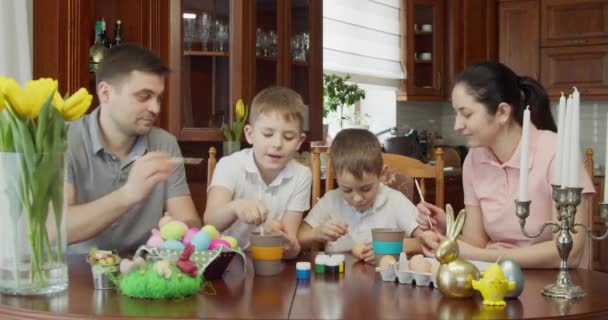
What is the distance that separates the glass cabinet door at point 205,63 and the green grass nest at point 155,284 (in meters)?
2.38

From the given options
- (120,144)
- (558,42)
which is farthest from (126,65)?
(558,42)

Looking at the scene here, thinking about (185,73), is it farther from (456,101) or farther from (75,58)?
→ (456,101)

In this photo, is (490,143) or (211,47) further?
(211,47)

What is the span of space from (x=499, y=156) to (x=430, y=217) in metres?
0.33

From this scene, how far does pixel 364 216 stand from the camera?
2428mm

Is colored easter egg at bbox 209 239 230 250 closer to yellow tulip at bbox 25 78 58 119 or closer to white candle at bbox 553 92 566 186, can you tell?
yellow tulip at bbox 25 78 58 119

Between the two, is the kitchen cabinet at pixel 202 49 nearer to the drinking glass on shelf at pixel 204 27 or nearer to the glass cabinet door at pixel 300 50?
the drinking glass on shelf at pixel 204 27

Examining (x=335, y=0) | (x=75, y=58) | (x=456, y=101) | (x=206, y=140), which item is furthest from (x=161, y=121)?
(x=456, y=101)

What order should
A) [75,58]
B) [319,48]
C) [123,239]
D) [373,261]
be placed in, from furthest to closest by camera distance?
[319,48], [75,58], [123,239], [373,261]

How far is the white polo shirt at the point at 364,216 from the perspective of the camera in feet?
7.92

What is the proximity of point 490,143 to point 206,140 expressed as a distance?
185 cm

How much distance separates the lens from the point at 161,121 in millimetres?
3930

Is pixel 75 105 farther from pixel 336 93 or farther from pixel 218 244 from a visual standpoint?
pixel 336 93

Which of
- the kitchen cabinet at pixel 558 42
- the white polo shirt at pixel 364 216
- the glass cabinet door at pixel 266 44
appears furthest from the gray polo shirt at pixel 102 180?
the kitchen cabinet at pixel 558 42
